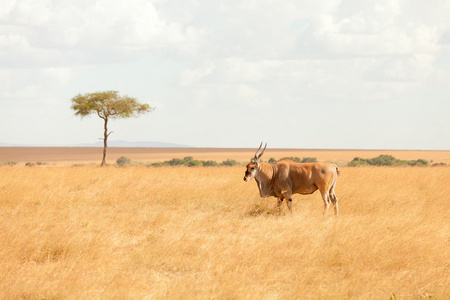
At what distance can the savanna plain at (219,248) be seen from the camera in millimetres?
6777

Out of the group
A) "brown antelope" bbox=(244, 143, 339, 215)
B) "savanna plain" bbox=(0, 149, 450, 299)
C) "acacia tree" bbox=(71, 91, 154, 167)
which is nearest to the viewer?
"savanna plain" bbox=(0, 149, 450, 299)

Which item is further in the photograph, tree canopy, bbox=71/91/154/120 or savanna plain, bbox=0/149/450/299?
tree canopy, bbox=71/91/154/120

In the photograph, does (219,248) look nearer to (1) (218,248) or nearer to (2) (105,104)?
(1) (218,248)

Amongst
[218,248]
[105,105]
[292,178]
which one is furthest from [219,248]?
[105,105]

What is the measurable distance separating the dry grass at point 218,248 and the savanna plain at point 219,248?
26mm

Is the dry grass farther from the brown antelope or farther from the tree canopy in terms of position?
the tree canopy

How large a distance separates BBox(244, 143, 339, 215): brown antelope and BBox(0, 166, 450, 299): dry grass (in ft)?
1.87

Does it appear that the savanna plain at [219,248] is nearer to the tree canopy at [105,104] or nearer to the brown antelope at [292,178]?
the brown antelope at [292,178]

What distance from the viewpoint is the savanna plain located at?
678cm

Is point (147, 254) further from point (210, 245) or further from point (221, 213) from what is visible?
point (221, 213)

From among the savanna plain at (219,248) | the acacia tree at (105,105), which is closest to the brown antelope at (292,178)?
the savanna plain at (219,248)

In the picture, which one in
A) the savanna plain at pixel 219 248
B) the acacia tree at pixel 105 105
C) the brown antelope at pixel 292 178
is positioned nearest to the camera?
the savanna plain at pixel 219 248

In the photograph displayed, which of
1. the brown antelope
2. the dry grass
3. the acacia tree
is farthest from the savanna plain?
the acacia tree

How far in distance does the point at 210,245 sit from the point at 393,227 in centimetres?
413
